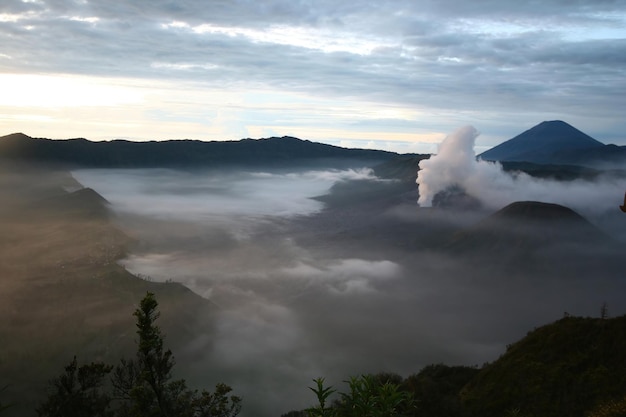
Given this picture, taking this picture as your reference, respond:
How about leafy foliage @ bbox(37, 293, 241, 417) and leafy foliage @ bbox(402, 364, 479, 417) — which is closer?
leafy foliage @ bbox(37, 293, 241, 417)

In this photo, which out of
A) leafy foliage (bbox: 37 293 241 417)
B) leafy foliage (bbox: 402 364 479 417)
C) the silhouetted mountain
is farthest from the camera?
leafy foliage (bbox: 402 364 479 417)

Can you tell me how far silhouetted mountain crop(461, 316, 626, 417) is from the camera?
3592cm

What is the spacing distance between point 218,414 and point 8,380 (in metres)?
148

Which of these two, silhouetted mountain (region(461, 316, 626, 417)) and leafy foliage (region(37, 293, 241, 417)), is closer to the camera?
leafy foliage (region(37, 293, 241, 417))

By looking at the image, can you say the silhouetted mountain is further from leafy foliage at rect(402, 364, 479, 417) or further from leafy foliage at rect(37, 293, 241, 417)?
leafy foliage at rect(37, 293, 241, 417)

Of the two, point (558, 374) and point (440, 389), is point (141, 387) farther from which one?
point (558, 374)

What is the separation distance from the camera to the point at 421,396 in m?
38.1

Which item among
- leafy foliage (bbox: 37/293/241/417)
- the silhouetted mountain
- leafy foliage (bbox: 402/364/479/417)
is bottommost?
leafy foliage (bbox: 402/364/479/417)

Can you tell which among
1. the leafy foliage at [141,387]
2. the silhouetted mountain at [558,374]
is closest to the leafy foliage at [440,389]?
the silhouetted mountain at [558,374]

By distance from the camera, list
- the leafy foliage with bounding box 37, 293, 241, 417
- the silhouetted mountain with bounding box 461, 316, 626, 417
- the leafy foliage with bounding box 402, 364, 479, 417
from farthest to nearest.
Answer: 1. the leafy foliage with bounding box 402, 364, 479, 417
2. the silhouetted mountain with bounding box 461, 316, 626, 417
3. the leafy foliage with bounding box 37, 293, 241, 417

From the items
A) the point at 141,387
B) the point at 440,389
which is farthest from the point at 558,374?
the point at 141,387

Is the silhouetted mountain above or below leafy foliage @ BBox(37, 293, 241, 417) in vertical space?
below

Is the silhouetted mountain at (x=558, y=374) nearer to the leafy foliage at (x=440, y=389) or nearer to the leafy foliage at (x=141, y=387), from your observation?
the leafy foliage at (x=440, y=389)

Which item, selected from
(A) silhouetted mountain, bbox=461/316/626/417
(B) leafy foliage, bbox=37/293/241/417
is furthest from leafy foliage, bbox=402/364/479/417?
(B) leafy foliage, bbox=37/293/241/417
